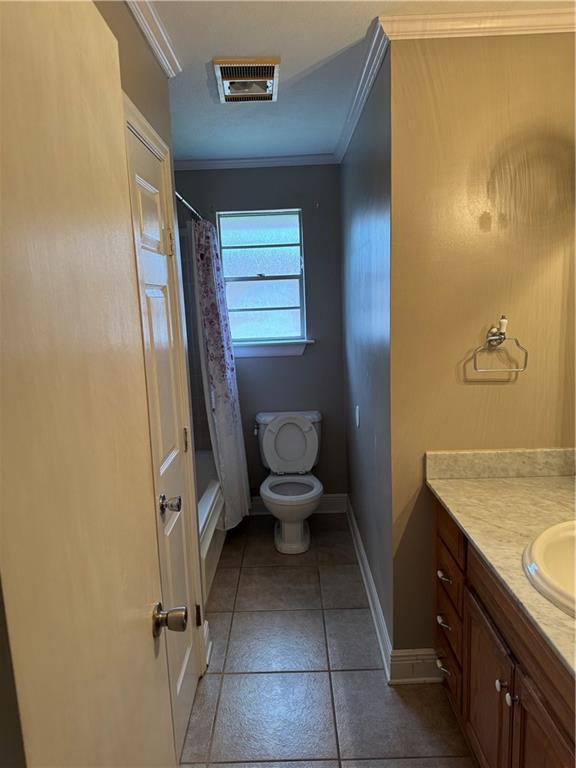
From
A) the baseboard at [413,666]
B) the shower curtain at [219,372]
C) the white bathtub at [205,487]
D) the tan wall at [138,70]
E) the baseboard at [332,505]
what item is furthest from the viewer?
the baseboard at [332,505]

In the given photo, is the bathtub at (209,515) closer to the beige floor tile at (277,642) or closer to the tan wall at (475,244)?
the beige floor tile at (277,642)

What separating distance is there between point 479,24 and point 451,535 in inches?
69.1

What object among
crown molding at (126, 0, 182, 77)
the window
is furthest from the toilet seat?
crown molding at (126, 0, 182, 77)

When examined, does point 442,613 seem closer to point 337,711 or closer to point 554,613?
point 337,711

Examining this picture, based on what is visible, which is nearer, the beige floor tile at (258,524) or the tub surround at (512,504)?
the tub surround at (512,504)

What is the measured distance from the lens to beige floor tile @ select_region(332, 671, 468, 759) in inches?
66.6

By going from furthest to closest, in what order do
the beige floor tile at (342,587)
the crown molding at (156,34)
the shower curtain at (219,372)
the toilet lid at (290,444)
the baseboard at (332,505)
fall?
the baseboard at (332,505) → the toilet lid at (290,444) → the shower curtain at (219,372) → the beige floor tile at (342,587) → the crown molding at (156,34)

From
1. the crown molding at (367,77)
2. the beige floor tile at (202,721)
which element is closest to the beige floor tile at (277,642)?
the beige floor tile at (202,721)

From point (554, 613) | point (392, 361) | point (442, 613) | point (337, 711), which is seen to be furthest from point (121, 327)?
point (337, 711)

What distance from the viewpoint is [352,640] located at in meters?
2.24

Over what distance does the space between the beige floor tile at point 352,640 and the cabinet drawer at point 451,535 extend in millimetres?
741

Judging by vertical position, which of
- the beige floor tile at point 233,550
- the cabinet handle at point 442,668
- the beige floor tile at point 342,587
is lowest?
the beige floor tile at point 342,587

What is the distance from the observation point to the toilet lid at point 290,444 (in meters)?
3.33

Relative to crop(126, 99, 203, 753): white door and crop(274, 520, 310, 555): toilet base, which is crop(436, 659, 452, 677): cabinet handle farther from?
crop(274, 520, 310, 555): toilet base
